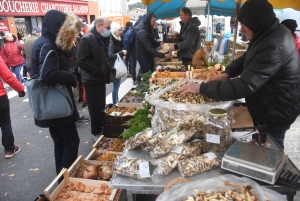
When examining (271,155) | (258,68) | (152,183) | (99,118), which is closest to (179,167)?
(152,183)

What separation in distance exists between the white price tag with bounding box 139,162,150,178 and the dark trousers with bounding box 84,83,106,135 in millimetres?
2323

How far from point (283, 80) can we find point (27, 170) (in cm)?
332

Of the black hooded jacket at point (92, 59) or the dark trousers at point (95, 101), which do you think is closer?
the black hooded jacket at point (92, 59)

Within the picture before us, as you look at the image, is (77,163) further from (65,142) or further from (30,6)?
(30,6)

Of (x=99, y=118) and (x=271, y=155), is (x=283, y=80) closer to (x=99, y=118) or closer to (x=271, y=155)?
(x=271, y=155)

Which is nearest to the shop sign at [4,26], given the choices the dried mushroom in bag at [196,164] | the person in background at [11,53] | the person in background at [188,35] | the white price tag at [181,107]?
the person in background at [11,53]

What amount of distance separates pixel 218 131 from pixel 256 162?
29 centimetres

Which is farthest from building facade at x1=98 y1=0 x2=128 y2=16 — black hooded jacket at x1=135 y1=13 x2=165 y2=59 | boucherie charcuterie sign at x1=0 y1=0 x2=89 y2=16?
black hooded jacket at x1=135 y1=13 x2=165 y2=59

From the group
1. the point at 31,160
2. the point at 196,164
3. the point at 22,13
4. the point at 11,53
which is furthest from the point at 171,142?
the point at 22,13

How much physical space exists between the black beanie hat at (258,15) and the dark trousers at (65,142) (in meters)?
2.04

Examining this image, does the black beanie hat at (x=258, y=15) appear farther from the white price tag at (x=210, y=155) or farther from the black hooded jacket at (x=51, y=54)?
the black hooded jacket at (x=51, y=54)

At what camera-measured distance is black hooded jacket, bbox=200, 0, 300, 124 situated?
1.56 m

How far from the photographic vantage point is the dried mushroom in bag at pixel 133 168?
1.45 meters

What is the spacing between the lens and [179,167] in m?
1.48
